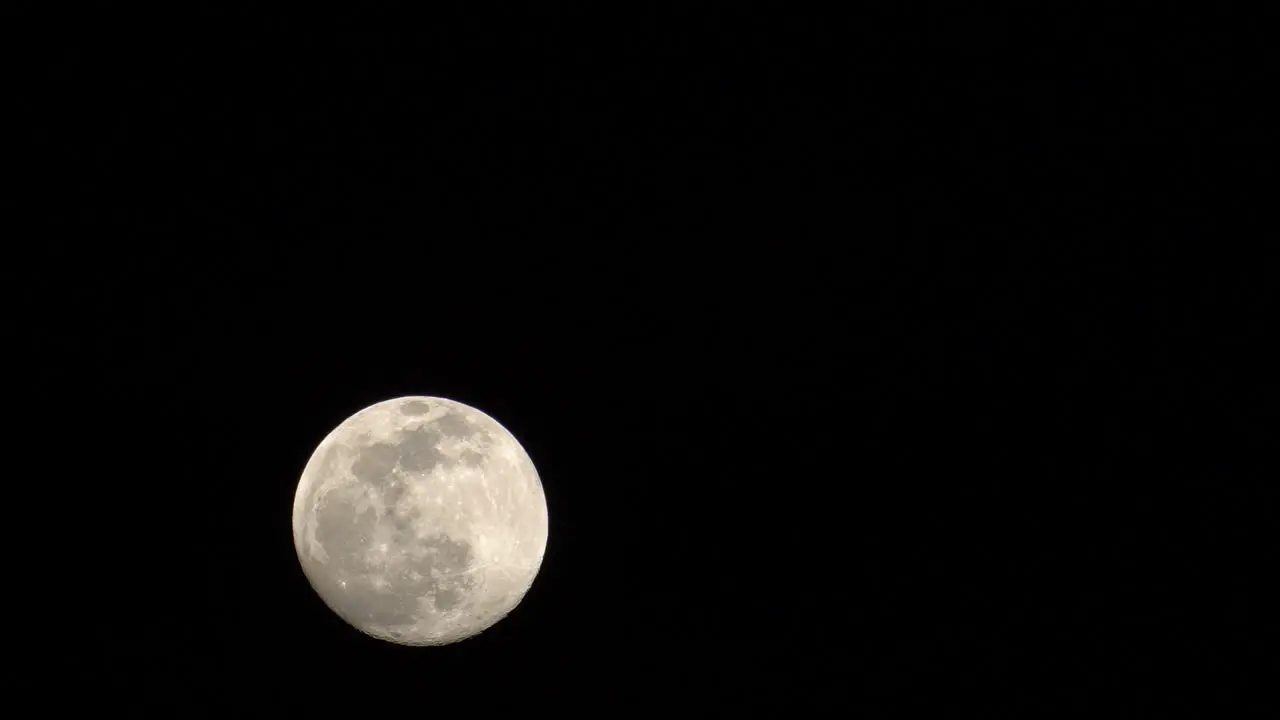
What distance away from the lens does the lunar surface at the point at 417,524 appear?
528cm

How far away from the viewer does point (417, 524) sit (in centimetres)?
526

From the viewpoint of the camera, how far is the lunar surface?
5281 mm

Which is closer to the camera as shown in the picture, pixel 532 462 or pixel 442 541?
pixel 442 541

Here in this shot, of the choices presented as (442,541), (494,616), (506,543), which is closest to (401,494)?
(442,541)

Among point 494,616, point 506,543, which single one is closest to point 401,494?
point 506,543

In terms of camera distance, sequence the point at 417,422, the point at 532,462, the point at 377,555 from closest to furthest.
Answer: the point at 377,555, the point at 417,422, the point at 532,462

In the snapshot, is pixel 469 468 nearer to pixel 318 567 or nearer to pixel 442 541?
pixel 442 541

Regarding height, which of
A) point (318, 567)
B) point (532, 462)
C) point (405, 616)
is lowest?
point (405, 616)

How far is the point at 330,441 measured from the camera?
581 centimetres

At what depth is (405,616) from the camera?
5438mm

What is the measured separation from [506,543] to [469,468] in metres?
0.55

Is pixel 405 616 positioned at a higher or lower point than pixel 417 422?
lower

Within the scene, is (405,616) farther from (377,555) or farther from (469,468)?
(469,468)

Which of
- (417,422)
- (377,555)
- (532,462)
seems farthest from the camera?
(532,462)
